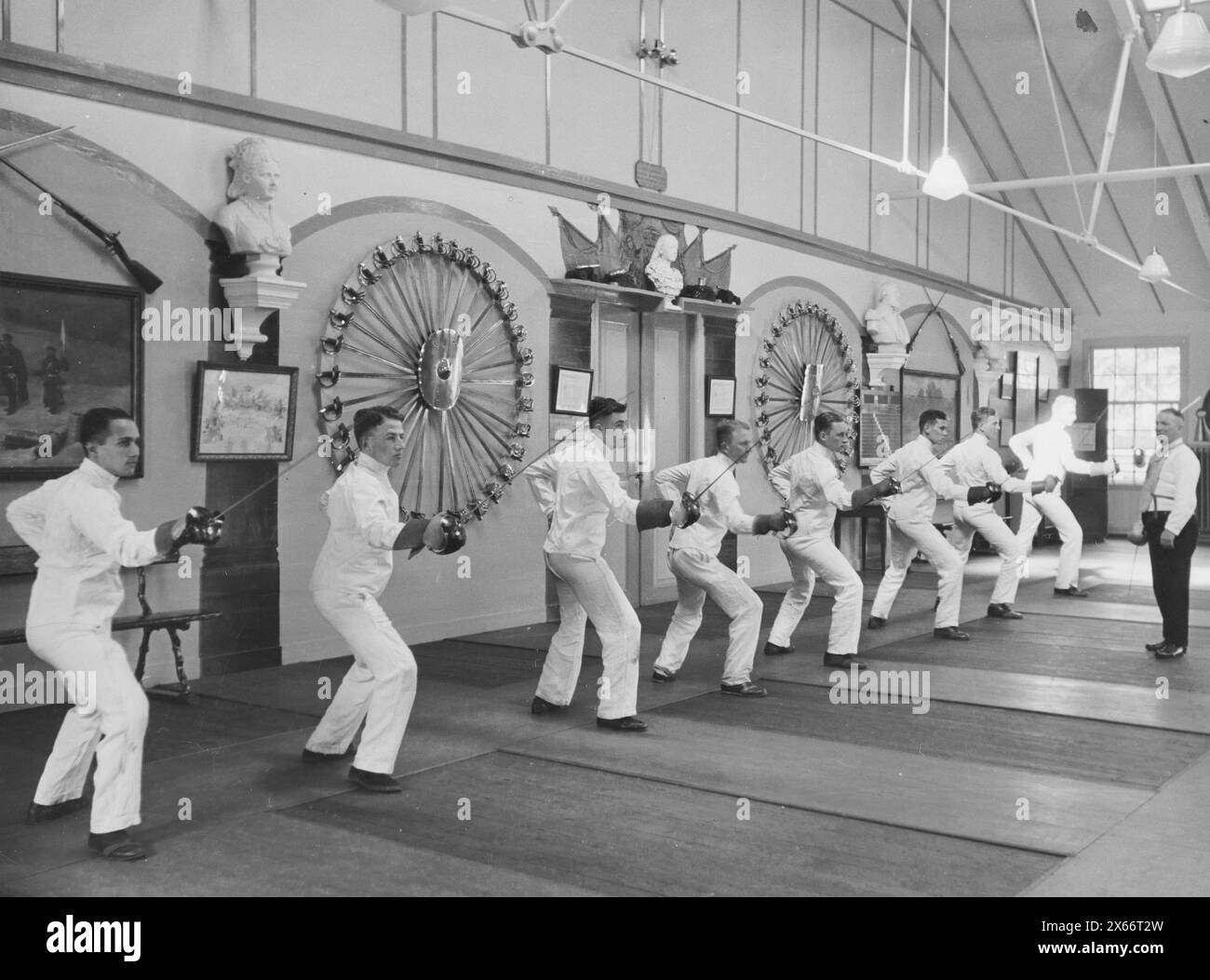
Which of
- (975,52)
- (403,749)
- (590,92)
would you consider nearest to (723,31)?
(590,92)

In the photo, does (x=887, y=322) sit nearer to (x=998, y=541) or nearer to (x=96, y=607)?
(x=998, y=541)

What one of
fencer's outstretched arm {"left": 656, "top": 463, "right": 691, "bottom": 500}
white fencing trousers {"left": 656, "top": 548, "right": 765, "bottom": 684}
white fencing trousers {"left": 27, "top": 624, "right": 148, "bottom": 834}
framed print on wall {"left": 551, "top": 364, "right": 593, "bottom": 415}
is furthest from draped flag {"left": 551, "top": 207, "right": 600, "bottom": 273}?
white fencing trousers {"left": 27, "top": 624, "right": 148, "bottom": 834}

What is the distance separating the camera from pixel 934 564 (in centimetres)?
906

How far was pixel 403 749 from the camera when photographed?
5562 mm

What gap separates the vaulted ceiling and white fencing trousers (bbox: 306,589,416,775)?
9.54m

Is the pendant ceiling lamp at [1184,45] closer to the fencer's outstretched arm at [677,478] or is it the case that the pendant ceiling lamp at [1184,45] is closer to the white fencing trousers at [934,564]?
the white fencing trousers at [934,564]

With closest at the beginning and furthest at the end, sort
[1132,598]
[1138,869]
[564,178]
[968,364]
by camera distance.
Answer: [1138,869] < [564,178] < [1132,598] < [968,364]

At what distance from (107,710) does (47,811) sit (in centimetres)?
66

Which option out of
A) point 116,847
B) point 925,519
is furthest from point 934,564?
point 116,847

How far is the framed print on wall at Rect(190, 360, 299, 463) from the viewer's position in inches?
274

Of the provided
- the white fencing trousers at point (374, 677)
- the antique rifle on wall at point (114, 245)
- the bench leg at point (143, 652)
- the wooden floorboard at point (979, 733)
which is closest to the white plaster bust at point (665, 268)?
the wooden floorboard at point (979, 733)

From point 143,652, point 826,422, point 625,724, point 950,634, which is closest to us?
point 625,724
